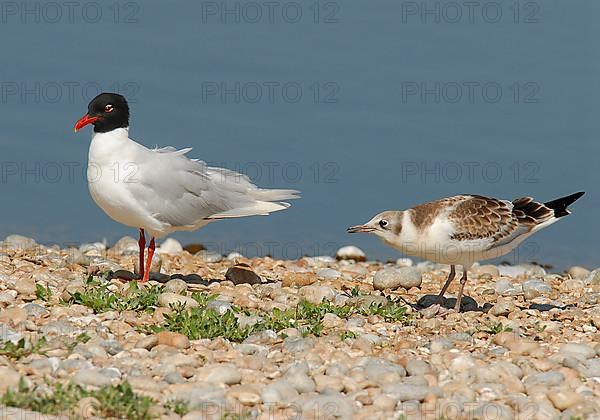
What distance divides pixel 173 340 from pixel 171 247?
5.68 metres

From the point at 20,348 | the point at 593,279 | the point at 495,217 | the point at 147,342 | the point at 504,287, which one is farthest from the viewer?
the point at 593,279

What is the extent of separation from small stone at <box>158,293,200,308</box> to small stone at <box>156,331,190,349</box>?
93cm

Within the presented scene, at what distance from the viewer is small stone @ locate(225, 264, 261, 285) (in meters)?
9.59

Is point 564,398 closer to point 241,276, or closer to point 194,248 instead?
point 241,276

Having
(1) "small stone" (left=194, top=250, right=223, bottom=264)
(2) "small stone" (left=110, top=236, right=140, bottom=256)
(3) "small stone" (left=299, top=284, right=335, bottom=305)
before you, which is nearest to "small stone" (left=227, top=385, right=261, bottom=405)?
(3) "small stone" (left=299, top=284, right=335, bottom=305)

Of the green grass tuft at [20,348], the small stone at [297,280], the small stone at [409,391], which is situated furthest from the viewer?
the small stone at [297,280]

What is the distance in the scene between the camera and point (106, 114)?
919 centimetres

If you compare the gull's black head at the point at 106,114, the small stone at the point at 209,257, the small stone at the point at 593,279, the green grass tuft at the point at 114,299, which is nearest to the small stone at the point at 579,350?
the green grass tuft at the point at 114,299

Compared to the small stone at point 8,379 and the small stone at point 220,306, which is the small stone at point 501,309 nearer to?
the small stone at point 220,306

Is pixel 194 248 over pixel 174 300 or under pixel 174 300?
under

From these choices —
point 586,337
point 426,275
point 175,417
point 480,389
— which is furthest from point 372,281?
point 175,417

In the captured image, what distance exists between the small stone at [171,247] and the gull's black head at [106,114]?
2.80m

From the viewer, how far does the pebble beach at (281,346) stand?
5.86 m

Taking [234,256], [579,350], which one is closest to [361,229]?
[579,350]
